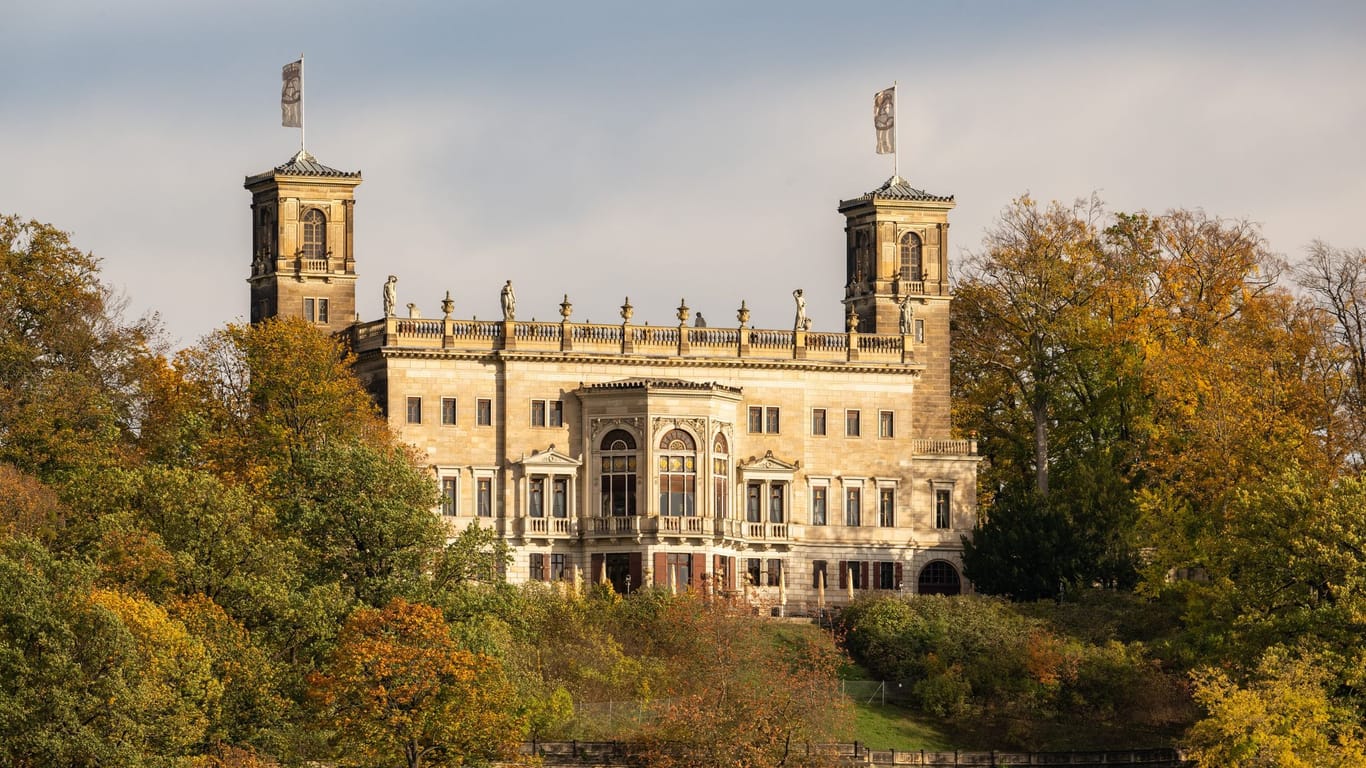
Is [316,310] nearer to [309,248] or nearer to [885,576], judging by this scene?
[309,248]

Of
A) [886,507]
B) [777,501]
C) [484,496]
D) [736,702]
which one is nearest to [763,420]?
[777,501]

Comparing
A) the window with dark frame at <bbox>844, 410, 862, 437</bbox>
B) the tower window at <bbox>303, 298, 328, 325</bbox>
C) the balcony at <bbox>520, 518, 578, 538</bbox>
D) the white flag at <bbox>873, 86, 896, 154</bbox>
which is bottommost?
the balcony at <bbox>520, 518, 578, 538</bbox>

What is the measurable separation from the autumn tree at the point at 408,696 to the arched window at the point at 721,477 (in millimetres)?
27155

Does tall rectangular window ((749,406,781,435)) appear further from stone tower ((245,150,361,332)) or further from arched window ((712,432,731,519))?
stone tower ((245,150,361,332))

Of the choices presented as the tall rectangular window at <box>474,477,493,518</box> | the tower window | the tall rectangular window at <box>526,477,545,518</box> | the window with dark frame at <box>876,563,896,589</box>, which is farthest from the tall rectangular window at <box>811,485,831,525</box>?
the tower window

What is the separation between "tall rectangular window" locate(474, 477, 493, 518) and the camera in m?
100

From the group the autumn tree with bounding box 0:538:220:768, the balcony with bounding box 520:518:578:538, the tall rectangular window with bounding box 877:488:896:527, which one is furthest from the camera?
the tall rectangular window with bounding box 877:488:896:527

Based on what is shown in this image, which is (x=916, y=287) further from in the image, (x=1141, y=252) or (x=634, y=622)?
(x=634, y=622)

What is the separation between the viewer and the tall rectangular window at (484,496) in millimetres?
100125

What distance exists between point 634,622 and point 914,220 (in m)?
23.5

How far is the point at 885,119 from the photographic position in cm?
11056

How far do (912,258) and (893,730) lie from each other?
86.6ft

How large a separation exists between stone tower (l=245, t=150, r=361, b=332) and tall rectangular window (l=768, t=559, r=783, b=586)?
16612 millimetres

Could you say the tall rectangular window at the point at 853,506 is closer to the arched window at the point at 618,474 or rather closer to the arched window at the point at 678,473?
the arched window at the point at 678,473
